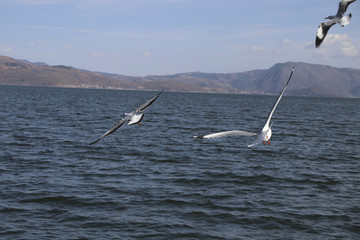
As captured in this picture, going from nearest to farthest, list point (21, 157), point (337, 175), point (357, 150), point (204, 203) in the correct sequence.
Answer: point (204, 203)
point (337, 175)
point (21, 157)
point (357, 150)

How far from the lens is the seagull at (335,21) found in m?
9.15

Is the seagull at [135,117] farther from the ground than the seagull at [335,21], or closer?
closer

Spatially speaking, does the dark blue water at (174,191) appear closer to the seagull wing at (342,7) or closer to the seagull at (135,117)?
the seagull at (135,117)

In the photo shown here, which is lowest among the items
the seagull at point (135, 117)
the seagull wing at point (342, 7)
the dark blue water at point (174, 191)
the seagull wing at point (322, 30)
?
the dark blue water at point (174, 191)

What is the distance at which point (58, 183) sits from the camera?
22.3 m

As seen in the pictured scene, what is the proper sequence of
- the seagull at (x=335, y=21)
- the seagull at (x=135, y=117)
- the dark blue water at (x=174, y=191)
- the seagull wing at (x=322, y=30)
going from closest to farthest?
the seagull at (x=335, y=21), the seagull wing at (x=322, y=30), the seagull at (x=135, y=117), the dark blue water at (x=174, y=191)

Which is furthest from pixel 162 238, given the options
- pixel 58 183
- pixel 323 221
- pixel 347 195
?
pixel 347 195

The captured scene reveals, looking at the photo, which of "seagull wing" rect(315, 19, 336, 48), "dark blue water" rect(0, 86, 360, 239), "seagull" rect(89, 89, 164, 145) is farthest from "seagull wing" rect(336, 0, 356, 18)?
"dark blue water" rect(0, 86, 360, 239)

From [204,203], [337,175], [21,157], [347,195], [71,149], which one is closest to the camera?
[204,203]

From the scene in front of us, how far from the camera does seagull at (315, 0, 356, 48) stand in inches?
360

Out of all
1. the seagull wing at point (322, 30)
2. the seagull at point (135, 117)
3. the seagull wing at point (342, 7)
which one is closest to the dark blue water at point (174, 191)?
the seagull at point (135, 117)

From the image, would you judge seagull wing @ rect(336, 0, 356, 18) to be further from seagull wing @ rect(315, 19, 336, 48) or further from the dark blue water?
the dark blue water

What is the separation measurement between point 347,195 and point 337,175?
4968 mm

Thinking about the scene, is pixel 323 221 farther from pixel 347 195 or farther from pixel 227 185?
pixel 227 185
